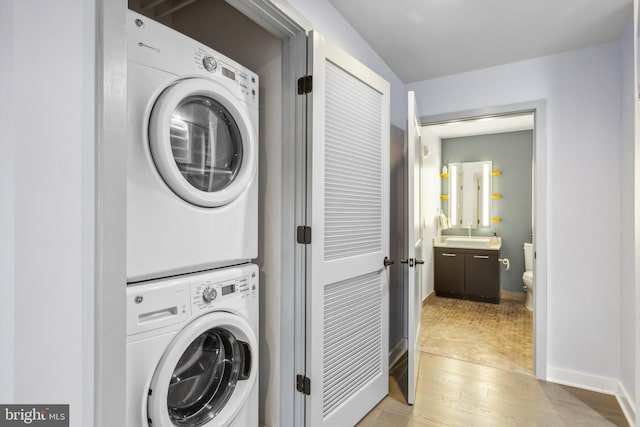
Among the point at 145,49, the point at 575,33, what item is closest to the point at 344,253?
the point at 145,49

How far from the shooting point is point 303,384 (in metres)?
1.68

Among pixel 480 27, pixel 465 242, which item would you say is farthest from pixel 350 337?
pixel 465 242

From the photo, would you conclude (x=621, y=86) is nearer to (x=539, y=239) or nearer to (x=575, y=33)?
(x=575, y=33)

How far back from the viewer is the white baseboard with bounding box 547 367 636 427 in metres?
2.26

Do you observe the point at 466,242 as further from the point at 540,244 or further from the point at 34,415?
the point at 34,415

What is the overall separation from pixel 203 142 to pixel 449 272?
4277 mm

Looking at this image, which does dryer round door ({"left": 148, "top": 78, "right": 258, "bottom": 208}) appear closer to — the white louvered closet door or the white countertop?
the white louvered closet door

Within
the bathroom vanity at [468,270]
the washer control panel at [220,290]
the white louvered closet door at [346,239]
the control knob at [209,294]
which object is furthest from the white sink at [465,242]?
the control knob at [209,294]

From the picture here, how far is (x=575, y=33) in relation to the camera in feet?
7.59

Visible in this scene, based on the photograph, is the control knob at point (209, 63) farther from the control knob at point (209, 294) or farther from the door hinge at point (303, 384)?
the door hinge at point (303, 384)

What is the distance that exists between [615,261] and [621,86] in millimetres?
1225

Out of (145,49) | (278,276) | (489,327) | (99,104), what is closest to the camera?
(99,104)

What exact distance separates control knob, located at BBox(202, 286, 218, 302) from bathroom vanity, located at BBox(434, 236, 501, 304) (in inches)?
162

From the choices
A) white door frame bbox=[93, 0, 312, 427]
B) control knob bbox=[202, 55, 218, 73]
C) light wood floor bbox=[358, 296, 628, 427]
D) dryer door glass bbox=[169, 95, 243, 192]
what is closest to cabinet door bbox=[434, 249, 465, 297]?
light wood floor bbox=[358, 296, 628, 427]
